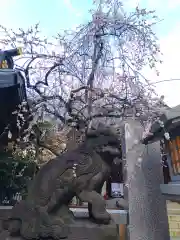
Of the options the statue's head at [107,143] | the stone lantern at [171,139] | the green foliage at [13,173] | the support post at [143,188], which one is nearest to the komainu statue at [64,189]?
the statue's head at [107,143]

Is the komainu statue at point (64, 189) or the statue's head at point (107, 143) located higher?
the statue's head at point (107, 143)

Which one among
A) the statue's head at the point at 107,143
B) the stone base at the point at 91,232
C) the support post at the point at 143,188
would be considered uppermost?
the statue's head at the point at 107,143

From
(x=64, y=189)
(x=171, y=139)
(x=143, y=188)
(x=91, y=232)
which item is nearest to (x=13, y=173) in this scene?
(x=64, y=189)

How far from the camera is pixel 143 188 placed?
3.15 meters

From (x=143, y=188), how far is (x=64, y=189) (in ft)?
3.15

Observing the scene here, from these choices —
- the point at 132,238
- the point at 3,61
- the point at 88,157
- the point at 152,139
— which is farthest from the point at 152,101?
the point at 3,61

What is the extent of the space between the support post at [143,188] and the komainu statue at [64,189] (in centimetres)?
21

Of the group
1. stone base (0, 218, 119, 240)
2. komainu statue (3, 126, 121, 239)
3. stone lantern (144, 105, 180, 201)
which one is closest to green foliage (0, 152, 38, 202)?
komainu statue (3, 126, 121, 239)

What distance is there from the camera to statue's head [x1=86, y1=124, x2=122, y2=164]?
3.27 meters

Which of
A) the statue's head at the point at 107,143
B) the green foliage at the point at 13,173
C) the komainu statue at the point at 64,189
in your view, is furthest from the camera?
the green foliage at the point at 13,173

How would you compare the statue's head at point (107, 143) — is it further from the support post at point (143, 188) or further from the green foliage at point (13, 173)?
the green foliage at point (13, 173)

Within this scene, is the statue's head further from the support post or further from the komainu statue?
the support post

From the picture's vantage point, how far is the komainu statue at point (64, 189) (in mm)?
2986

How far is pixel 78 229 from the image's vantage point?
302 centimetres
